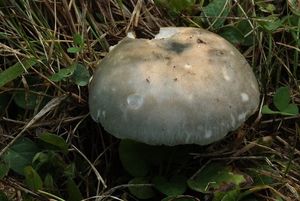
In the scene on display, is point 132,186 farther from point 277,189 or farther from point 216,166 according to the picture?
point 277,189

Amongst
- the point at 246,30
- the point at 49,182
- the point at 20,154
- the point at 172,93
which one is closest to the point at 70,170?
the point at 49,182

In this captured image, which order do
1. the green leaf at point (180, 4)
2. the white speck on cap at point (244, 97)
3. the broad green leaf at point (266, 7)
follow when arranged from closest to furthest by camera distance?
the white speck on cap at point (244, 97), the green leaf at point (180, 4), the broad green leaf at point (266, 7)

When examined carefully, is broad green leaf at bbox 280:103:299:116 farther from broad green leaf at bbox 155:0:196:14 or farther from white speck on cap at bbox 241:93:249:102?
broad green leaf at bbox 155:0:196:14

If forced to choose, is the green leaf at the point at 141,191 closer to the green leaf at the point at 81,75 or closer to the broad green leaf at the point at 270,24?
the green leaf at the point at 81,75

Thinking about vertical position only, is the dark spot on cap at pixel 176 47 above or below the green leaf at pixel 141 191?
above

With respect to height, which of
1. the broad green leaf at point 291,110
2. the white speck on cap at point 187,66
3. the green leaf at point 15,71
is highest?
the white speck on cap at point 187,66

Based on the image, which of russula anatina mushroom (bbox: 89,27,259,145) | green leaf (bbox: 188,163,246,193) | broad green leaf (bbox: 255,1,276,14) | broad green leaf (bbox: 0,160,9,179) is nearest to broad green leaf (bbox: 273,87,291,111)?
russula anatina mushroom (bbox: 89,27,259,145)

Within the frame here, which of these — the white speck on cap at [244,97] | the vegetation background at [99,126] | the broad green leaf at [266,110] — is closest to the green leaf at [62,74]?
the vegetation background at [99,126]
